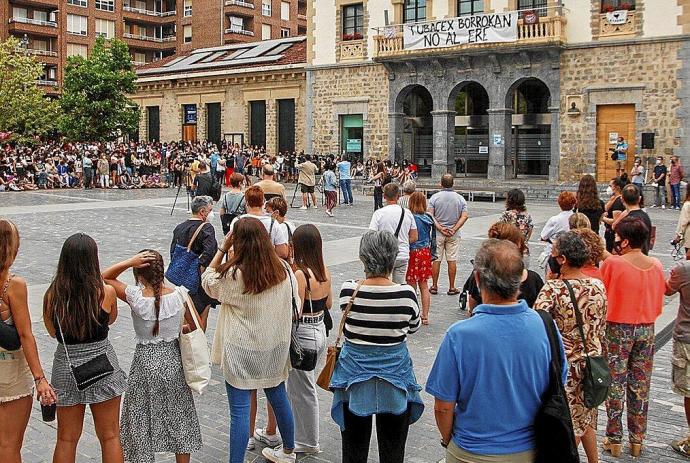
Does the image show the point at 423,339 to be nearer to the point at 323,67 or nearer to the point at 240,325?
the point at 240,325

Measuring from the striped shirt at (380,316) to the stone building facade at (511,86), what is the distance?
25656 mm

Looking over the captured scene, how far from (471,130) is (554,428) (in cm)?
3257

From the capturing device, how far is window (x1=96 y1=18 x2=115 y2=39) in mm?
68938

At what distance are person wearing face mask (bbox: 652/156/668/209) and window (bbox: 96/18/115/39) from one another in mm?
55538

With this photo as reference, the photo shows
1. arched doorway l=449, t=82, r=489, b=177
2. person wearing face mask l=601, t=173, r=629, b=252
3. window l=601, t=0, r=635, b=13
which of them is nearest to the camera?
person wearing face mask l=601, t=173, r=629, b=252

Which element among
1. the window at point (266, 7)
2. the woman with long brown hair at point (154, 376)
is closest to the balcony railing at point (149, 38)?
the window at point (266, 7)

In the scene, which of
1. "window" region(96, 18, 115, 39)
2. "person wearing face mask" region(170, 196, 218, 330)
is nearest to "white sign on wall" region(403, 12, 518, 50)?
"person wearing face mask" region(170, 196, 218, 330)

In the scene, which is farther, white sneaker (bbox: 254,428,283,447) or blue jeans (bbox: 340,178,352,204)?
blue jeans (bbox: 340,178,352,204)

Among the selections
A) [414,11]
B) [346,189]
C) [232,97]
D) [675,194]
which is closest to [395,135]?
[414,11]

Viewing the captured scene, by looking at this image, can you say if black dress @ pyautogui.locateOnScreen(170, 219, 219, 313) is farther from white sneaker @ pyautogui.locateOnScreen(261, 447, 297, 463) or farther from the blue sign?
the blue sign

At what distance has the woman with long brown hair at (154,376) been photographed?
4.80 metres

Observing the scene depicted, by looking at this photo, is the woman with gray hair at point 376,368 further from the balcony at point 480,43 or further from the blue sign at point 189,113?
the blue sign at point 189,113

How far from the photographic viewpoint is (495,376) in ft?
11.3

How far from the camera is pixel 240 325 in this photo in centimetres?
496
